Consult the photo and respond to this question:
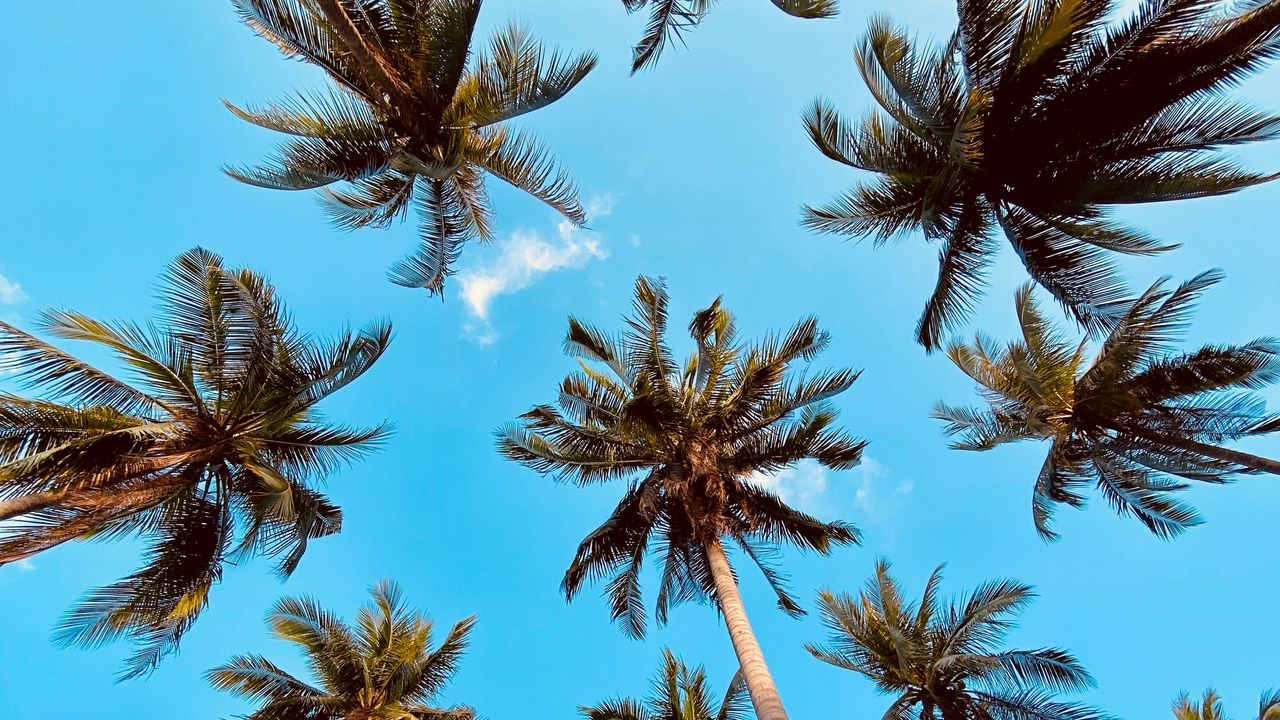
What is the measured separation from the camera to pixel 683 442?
14.6m

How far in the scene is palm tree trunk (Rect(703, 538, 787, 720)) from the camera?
1091cm

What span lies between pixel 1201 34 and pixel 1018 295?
5.68 metres

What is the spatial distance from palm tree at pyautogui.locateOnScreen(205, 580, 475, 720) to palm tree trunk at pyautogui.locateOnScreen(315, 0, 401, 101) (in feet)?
39.1

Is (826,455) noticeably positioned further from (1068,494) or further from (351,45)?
(351,45)

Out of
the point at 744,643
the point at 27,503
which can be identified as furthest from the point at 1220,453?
the point at 27,503

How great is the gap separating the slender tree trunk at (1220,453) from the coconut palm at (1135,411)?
2 cm

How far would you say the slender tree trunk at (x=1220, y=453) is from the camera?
42.2ft

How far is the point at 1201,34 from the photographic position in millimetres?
10836

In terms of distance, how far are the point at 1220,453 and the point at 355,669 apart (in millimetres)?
18700

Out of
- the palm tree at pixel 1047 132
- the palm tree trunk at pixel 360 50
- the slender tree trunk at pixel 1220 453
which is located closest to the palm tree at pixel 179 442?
the palm tree trunk at pixel 360 50

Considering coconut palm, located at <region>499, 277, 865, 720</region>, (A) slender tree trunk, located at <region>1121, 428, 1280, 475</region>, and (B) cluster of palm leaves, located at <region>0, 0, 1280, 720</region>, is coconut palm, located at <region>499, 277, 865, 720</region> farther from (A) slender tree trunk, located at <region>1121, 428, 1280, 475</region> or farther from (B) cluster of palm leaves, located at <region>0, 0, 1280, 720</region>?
(A) slender tree trunk, located at <region>1121, 428, 1280, 475</region>

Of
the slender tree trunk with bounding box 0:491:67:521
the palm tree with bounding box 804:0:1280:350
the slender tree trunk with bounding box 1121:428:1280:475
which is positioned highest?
the palm tree with bounding box 804:0:1280:350

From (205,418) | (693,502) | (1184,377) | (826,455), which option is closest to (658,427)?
(693,502)

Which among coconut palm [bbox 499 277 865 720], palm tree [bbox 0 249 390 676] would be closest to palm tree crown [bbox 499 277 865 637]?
coconut palm [bbox 499 277 865 720]
